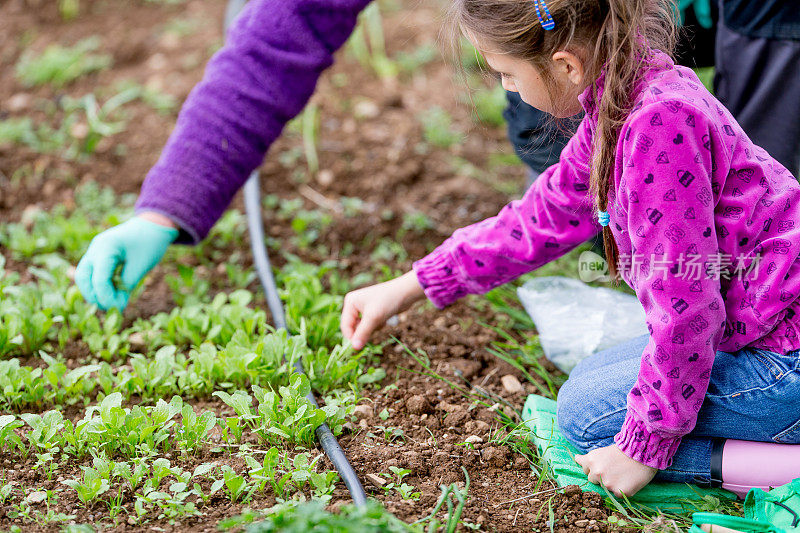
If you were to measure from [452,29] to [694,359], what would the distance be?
0.77 m

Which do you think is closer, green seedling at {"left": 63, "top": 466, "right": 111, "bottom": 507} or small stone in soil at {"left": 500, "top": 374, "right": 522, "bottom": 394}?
green seedling at {"left": 63, "top": 466, "right": 111, "bottom": 507}

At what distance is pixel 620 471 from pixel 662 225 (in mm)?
510

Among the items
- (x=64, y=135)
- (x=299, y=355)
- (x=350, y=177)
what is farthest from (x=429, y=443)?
(x=64, y=135)

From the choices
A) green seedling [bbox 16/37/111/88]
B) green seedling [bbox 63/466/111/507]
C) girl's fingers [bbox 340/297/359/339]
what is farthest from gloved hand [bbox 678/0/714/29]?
green seedling [bbox 16/37/111/88]

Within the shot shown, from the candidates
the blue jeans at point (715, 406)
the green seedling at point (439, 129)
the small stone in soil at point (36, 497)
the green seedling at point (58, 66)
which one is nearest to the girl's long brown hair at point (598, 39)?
the blue jeans at point (715, 406)

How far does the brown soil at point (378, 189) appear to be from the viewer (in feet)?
5.26

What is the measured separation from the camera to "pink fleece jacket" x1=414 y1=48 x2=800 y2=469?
1.36 meters

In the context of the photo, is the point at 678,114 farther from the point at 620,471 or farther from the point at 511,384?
the point at 511,384

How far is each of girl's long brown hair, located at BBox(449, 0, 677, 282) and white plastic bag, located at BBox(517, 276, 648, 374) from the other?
64cm

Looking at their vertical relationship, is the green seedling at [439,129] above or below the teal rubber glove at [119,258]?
below

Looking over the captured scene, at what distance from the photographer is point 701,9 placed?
87.4 inches

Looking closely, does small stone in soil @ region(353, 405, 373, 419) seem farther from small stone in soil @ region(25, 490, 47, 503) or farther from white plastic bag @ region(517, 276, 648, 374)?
small stone in soil @ region(25, 490, 47, 503)

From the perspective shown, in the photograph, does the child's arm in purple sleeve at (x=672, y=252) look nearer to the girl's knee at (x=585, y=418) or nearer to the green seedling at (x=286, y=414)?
the girl's knee at (x=585, y=418)

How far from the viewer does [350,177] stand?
2.96m
